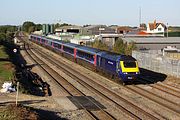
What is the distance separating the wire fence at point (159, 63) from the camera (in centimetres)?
3570

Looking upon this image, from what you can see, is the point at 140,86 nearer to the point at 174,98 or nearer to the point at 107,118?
the point at 174,98

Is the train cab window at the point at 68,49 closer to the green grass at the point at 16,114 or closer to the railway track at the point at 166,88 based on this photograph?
the railway track at the point at 166,88

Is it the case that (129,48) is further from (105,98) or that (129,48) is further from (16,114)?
(16,114)

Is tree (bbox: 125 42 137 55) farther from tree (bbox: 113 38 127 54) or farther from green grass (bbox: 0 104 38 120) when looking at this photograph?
green grass (bbox: 0 104 38 120)

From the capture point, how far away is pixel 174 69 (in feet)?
118

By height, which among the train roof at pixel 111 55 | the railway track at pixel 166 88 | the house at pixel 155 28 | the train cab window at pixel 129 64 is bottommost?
the railway track at pixel 166 88

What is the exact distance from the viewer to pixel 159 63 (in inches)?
1553

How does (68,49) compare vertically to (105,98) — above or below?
above

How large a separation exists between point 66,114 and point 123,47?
38.0 metres

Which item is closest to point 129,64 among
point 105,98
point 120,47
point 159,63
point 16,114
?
point 105,98

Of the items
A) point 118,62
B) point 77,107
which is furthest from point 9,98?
point 118,62

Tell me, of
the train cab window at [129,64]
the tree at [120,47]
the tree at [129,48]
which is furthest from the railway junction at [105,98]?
the tree at [120,47]

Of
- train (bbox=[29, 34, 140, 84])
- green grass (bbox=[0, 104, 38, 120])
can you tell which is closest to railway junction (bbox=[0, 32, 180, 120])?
train (bbox=[29, 34, 140, 84])

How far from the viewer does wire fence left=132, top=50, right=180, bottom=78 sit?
3570 centimetres
